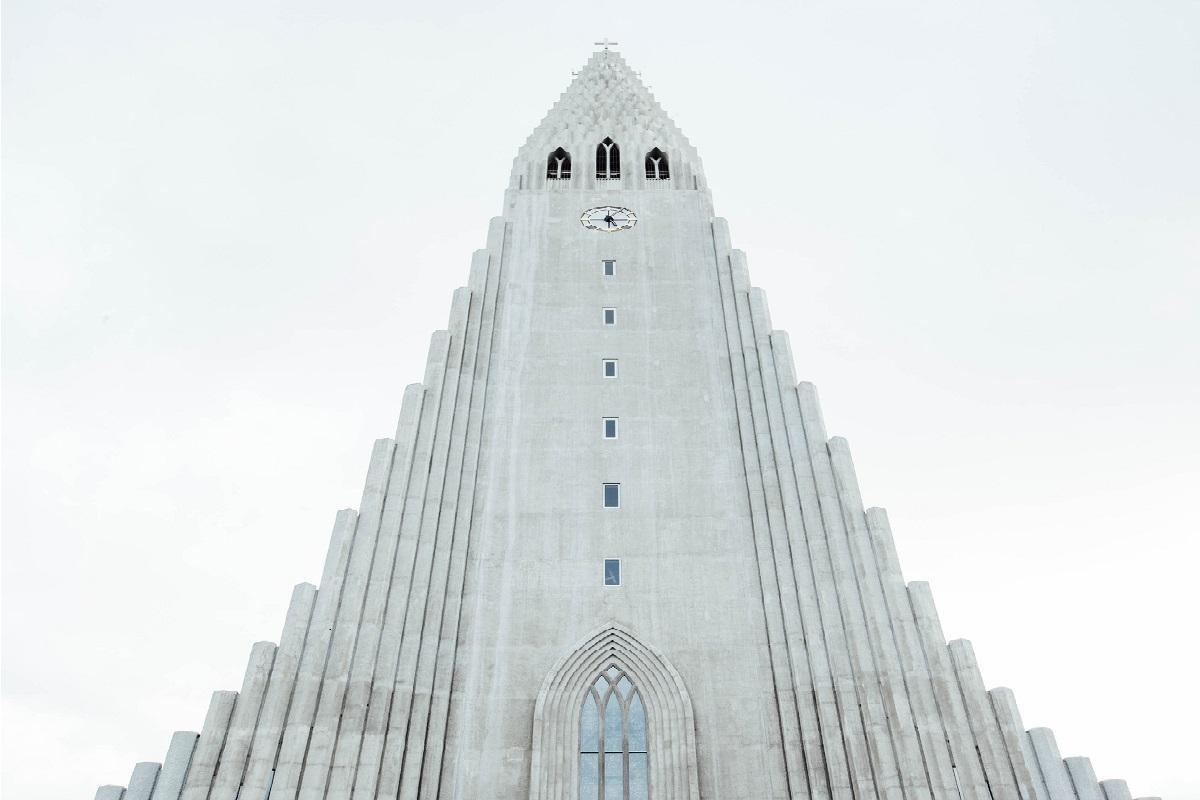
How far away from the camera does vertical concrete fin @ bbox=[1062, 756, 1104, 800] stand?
2130cm

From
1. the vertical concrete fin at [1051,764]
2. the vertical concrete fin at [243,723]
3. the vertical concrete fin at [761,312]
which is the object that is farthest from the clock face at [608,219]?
the vertical concrete fin at [1051,764]

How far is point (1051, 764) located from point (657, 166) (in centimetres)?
2807

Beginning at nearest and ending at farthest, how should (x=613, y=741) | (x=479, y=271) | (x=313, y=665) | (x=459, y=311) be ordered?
(x=313, y=665) < (x=613, y=741) < (x=459, y=311) < (x=479, y=271)

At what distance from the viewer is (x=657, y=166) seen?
40969 mm

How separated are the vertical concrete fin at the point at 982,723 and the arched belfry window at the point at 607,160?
24973mm

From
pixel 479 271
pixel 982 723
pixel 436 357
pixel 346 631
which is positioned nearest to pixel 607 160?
pixel 479 271

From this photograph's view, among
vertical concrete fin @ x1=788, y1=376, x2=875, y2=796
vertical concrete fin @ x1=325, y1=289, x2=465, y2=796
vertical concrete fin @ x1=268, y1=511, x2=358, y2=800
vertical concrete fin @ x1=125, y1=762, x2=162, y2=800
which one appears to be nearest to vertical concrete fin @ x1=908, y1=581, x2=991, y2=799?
vertical concrete fin @ x1=788, y1=376, x2=875, y2=796

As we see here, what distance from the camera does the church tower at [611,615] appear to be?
21.5m

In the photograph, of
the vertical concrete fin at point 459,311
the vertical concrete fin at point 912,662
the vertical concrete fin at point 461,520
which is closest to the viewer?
the vertical concrete fin at point 912,662

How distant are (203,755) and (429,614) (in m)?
6.06

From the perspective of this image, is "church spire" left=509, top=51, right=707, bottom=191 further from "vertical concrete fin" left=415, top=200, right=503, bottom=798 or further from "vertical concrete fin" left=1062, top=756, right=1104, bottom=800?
"vertical concrete fin" left=1062, top=756, right=1104, bottom=800

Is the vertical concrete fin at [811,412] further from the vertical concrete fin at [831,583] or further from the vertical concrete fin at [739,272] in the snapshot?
the vertical concrete fin at [739,272]

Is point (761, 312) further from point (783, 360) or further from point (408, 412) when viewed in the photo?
point (408, 412)

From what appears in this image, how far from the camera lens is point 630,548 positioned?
2612 centimetres
